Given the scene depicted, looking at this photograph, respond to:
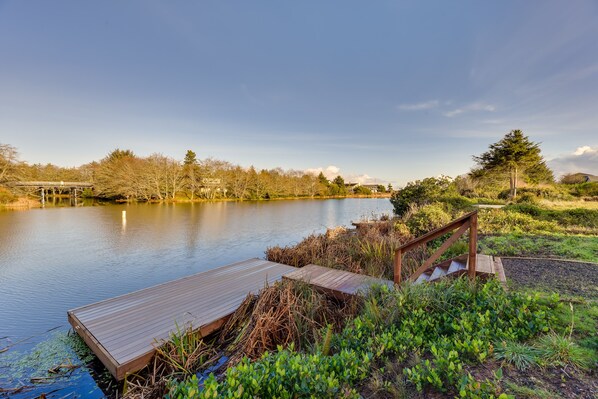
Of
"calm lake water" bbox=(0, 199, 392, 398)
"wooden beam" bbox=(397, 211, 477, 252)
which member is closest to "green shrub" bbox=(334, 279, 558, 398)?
"wooden beam" bbox=(397, 211, 477, 252)

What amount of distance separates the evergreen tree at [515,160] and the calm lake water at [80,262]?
15445 millimetres

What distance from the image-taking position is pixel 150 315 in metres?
3.17

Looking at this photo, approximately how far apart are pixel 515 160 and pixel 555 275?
720 inches

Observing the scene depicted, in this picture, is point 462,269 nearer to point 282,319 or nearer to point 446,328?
point 446,328

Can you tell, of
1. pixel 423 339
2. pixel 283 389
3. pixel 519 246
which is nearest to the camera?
pixel 283 389

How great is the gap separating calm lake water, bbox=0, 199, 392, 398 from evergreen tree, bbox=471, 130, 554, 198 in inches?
608

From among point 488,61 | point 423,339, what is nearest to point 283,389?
point 423,339

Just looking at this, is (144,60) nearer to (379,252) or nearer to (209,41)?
(209,41)

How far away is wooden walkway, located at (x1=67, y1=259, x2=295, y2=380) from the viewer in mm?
2430

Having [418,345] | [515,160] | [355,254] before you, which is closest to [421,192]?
[355,254]

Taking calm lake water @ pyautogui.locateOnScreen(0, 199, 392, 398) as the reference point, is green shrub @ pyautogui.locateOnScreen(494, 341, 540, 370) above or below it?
above

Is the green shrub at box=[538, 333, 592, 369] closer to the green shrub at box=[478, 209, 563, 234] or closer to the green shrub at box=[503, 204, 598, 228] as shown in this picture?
the green shrub at box=[478, 209, 563, 234]

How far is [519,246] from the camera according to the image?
5094mm

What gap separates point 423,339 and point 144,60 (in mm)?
14576
